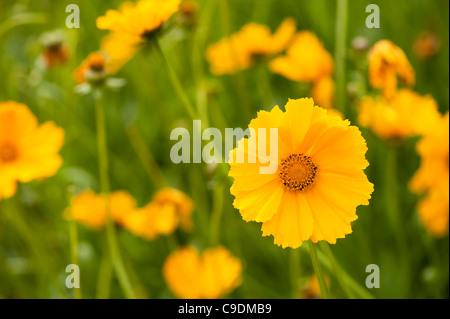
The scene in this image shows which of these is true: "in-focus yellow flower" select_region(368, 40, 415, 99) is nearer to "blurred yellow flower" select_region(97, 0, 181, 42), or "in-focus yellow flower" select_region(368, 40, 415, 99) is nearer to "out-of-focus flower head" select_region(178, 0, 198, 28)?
"blurred yellow flower" select_region(97, 0, 181, 42)

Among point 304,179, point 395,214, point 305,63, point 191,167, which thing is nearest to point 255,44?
point 305,63

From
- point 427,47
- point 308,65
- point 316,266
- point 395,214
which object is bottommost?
point 316,266

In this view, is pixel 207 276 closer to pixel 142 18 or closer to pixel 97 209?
pixel 97 209

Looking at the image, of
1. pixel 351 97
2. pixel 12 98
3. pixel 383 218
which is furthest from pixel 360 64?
pixel 12 98

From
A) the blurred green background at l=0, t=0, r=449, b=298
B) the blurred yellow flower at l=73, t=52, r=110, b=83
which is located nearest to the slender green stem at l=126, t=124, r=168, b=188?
the blurred green background at l=0, t=0, r=449, b=298

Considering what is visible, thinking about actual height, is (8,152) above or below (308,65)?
below

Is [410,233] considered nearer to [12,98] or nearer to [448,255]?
[448,255]

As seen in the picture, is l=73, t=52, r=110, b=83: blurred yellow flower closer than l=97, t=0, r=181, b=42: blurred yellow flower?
No
